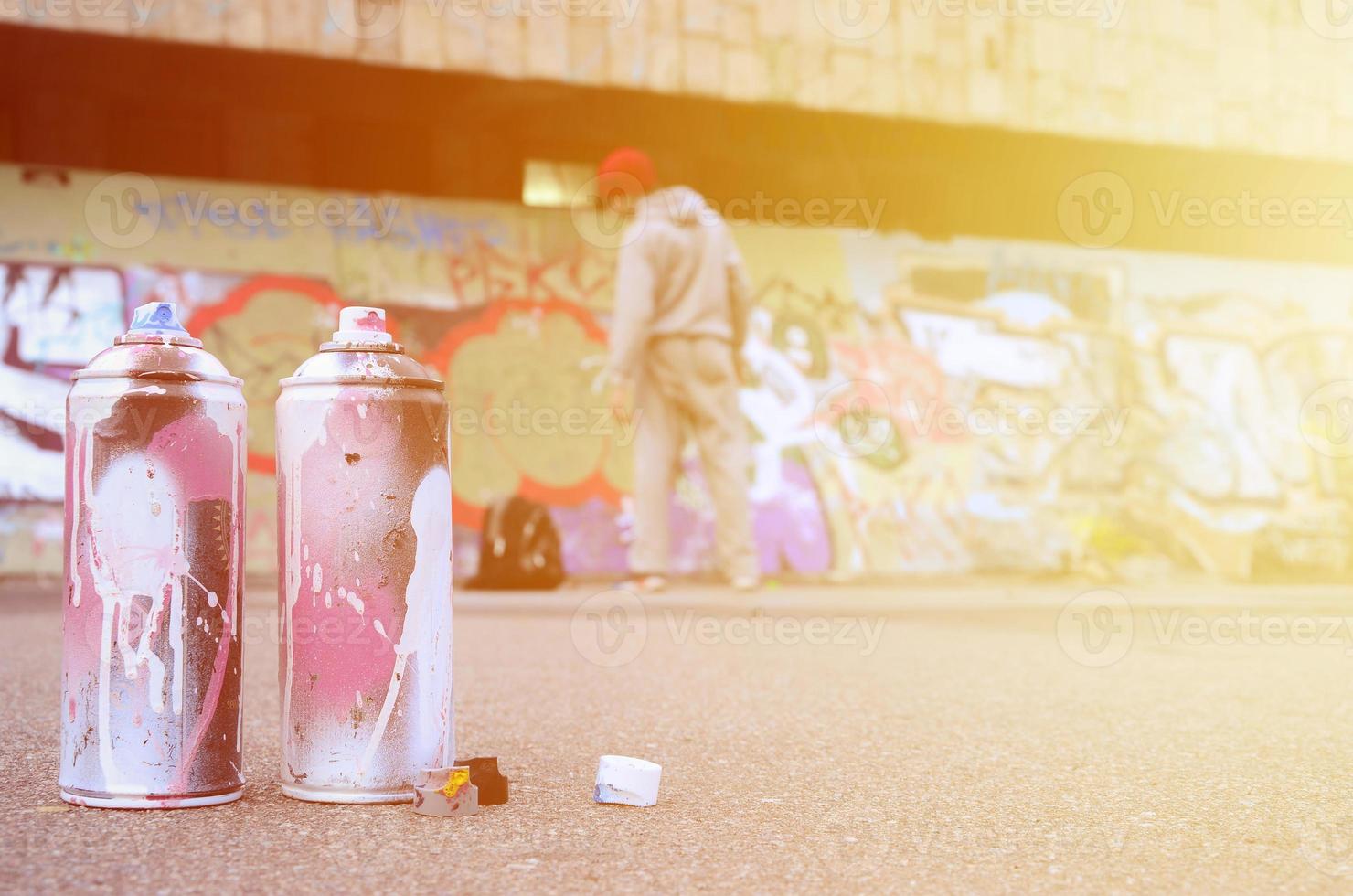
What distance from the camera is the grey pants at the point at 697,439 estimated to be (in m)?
9.18

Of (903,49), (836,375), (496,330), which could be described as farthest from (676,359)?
(903,49)

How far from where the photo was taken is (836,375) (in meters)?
13.5

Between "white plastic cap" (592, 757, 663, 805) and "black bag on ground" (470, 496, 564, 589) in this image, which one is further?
"black bag on ground" (470, 496, 564, 589)

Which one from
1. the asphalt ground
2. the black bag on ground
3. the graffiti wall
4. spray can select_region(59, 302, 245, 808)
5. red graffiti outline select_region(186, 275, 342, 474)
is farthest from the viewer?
red graffiti outline select_region(186, 275, 342, 474)

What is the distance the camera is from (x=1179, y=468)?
1462cm

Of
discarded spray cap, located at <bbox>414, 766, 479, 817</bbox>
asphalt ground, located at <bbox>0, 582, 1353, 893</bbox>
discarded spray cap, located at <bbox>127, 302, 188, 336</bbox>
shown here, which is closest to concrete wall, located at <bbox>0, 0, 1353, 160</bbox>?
asphalt ground, located at <bbox>0, 582, 1353, 893</bbox>

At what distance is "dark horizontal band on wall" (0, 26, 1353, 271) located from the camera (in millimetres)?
11680

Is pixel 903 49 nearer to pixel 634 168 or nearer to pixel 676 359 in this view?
pixel 634 168

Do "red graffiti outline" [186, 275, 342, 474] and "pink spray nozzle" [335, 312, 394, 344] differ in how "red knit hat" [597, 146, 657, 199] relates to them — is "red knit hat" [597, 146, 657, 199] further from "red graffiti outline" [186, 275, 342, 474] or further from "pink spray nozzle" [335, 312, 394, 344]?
"pink spray nozzle" [335, 312, 394, 344]

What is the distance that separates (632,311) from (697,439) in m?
1.00

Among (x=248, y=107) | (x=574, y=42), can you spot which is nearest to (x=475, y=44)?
(x=574, y=42)

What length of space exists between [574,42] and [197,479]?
9.25m

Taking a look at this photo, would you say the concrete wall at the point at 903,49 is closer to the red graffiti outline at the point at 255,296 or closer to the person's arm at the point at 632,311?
the red graffiti outline at the point at 255,296

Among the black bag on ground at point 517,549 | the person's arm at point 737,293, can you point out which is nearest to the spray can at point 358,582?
the person's arm at point 737,293
